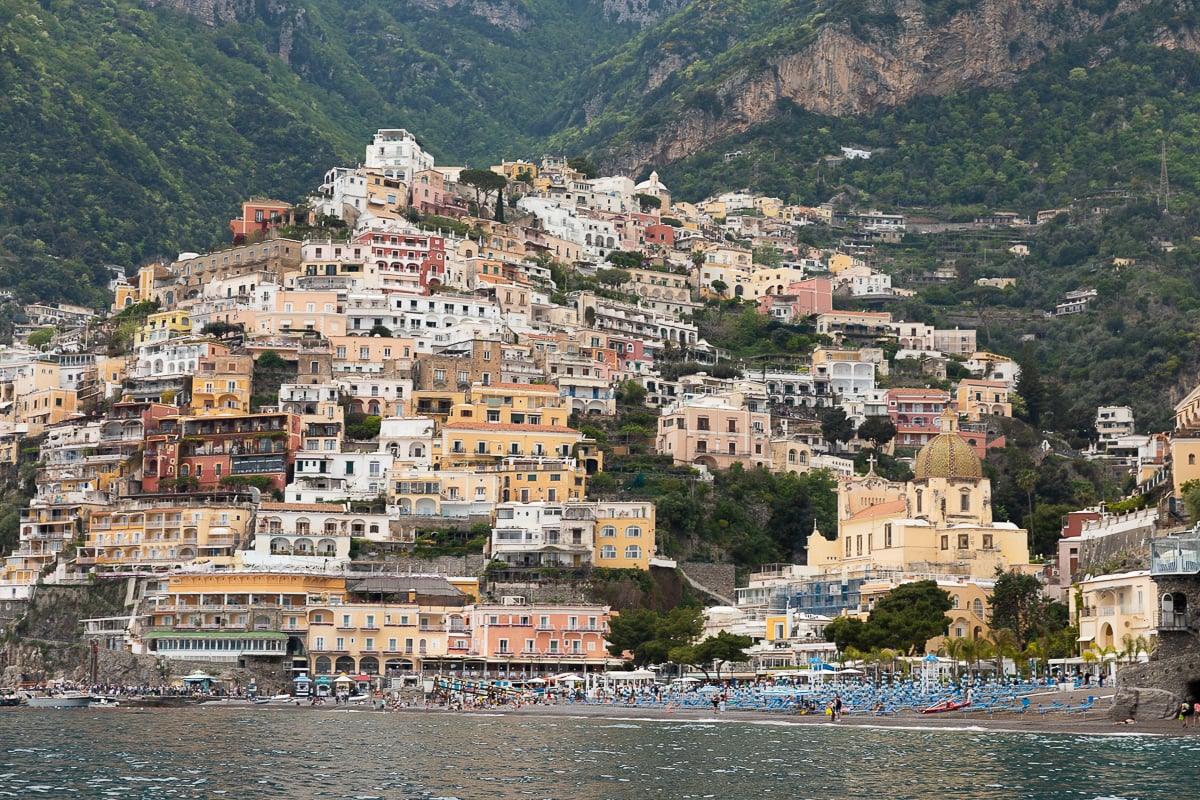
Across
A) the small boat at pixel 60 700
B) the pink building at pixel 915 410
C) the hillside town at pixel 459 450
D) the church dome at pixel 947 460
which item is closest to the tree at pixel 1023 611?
the hillside town at pixel 459 450

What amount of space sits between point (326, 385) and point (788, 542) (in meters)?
31.5

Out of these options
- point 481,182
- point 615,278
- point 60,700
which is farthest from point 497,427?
point 481,182

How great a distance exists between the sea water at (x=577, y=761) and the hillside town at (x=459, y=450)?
9612mm

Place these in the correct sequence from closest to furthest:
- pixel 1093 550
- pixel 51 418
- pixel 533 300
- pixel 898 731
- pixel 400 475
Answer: pixel 898 731 → pixel 1093 550 → pixel 400 475 → pixel 51 418 → pixel 533 300

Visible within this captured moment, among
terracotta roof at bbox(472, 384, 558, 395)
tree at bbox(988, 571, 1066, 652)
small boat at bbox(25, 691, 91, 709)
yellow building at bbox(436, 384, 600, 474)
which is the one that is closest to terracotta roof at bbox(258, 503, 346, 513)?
yellow building at bbox(436, 384, 600, 474)

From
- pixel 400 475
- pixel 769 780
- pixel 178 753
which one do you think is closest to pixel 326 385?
pixel 400 475

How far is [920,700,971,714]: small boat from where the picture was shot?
88.9m

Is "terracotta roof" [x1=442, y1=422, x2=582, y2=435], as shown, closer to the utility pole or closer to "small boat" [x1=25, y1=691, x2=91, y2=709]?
the utility pole

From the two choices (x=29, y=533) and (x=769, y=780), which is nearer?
(x=769, y=780)

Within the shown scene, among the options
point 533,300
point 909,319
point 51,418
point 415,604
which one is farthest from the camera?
point 909,319

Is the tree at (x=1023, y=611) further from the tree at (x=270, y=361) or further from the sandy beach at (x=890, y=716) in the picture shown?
the tree at (x=270, y=361)

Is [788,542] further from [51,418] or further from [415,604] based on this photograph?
[51,418]

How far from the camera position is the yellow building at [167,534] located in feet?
394

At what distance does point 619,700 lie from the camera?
105 meters
